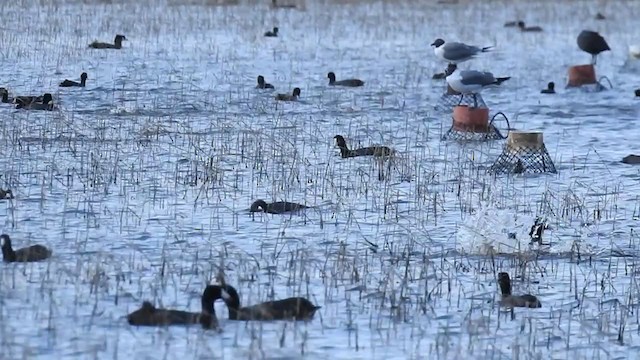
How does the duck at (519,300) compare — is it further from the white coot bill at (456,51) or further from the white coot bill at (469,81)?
the white coot bill at (456,51)

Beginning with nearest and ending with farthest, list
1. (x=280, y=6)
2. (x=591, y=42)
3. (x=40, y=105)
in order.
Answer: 1. (x=40, y=105)
2. (x=591, y=42)
3. (x=280, y=6)

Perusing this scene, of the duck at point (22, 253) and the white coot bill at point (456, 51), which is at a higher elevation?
the white coot bill at point (456, 51)

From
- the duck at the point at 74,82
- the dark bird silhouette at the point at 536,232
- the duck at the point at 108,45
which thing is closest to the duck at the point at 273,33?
the duck at the point at 108,45

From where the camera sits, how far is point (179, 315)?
22.7 feet

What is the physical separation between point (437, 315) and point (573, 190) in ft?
14.9

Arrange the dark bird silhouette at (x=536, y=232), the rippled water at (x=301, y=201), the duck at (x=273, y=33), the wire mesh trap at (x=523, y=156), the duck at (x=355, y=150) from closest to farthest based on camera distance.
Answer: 1. the rippled water at (x=301, y=201)
2. the dark bird silhouette at (x=536, y=232)
3. the wire mesh trap at (x=523, y=156)
4. the duck at (x=355, y=150)
5. the duck at (x=273, y=33)

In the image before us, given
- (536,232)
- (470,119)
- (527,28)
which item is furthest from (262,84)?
(527,28)

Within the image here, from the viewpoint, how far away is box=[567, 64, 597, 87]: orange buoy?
19781 millimetres

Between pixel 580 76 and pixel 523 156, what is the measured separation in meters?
7.73

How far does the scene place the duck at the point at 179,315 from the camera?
6871mm

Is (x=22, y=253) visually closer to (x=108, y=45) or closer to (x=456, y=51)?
(x=456, y=51)

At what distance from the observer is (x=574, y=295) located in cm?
799

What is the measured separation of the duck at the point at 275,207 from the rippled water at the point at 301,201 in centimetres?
10

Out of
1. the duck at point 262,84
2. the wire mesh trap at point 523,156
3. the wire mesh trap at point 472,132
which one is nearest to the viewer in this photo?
the wire mesh trap at point 523,156
